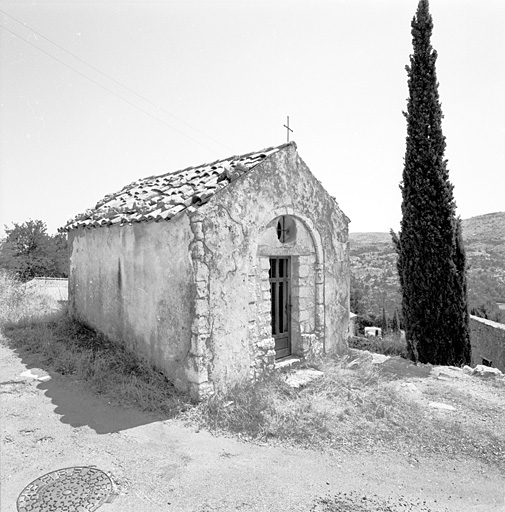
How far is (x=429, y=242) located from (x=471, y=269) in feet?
78.4

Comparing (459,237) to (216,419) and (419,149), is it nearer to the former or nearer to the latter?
(419,149)

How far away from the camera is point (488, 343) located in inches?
611

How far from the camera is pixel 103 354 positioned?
7.68 m

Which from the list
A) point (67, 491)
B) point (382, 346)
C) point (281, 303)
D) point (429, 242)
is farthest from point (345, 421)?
point (382, 346)

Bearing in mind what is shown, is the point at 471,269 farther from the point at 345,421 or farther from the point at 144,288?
the point at 144,288

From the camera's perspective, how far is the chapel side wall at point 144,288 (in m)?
6.17

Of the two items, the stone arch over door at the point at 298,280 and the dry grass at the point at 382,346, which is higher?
the stone arch over door at the point at 298,280

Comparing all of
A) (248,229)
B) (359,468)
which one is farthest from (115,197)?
(359,468)

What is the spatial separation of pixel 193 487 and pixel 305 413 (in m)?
2.18

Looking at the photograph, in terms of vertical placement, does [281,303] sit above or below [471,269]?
above

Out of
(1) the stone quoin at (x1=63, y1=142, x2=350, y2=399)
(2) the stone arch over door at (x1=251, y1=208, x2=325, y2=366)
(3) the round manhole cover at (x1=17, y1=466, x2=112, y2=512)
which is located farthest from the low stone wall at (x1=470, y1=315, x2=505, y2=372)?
(3) the round manhole cover at (x1=17, y1=466, x2=112, y2=512)

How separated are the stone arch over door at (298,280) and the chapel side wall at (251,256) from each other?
0.08 ft

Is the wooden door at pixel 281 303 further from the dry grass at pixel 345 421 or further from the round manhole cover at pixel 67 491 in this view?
the round manhole cover at pixel 67 491

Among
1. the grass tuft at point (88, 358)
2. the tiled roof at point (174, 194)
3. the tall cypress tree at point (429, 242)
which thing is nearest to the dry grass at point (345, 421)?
the grass tuft at point (88, 358)
